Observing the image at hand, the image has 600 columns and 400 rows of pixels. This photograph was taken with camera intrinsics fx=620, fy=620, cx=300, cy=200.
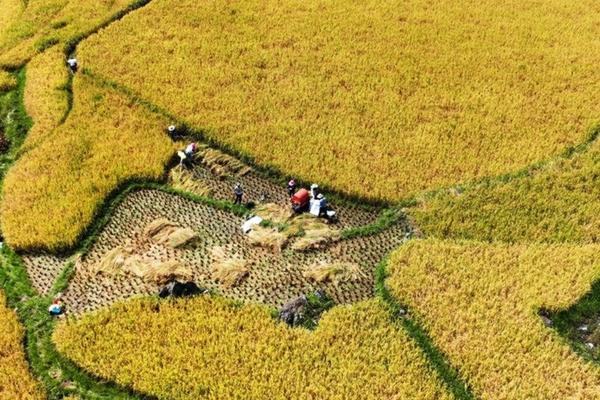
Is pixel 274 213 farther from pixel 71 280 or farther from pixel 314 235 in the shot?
pixel 71 280

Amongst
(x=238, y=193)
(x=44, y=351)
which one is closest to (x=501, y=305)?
(x=238, y=193)

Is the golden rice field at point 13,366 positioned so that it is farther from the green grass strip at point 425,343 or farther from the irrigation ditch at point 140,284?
the green grass strip at point 425,343

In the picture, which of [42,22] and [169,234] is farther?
[42,22]

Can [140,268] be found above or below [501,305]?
below

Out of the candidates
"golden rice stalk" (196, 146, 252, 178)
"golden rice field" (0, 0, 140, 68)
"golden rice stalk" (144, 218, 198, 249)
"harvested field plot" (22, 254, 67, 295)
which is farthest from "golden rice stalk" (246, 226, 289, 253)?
"golden rice field" (0, 0, 140, 68)

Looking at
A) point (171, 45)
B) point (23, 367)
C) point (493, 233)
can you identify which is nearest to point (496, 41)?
point (493, 233)

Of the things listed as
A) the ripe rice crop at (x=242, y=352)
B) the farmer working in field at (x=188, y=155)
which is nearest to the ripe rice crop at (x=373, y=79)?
the farmer working in field at (x=188, y=155)
